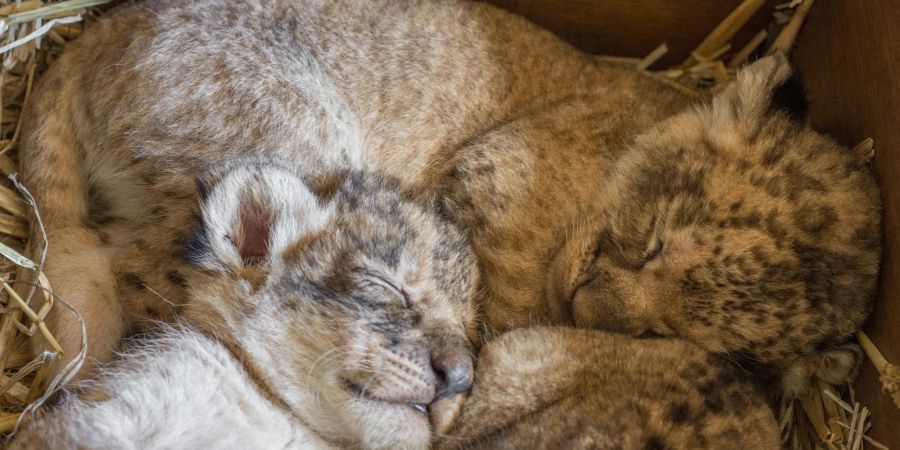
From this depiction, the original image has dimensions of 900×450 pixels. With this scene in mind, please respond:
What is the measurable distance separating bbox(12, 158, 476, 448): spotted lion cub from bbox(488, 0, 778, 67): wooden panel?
5.61 feet

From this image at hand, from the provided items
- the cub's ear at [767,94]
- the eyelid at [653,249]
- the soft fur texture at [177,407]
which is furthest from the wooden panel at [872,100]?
the soft fur texture at [177,407]

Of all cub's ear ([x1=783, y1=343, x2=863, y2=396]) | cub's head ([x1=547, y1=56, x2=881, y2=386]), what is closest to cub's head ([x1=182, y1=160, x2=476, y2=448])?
cub's head ([x1=547, y1=56, x2=881, y2=386])

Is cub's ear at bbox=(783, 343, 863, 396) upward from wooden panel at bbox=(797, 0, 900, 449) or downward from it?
downward

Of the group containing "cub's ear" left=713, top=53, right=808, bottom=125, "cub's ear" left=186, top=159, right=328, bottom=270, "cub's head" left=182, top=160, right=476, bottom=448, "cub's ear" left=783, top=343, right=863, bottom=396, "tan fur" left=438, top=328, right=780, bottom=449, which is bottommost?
"cub's ear" left=783, top=343, right=863, bottom=396

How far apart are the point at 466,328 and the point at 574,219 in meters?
0.60

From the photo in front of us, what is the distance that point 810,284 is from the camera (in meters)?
2.65

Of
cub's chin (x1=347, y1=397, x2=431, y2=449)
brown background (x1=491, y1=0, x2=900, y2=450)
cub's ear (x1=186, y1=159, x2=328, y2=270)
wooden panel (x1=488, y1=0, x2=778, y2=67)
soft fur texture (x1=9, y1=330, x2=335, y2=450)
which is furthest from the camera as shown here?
wooden panel (x1=488, y1=0, x2=778, y2=67)

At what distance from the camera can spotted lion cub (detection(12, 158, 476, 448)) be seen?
250 cm

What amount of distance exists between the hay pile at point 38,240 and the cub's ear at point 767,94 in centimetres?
29

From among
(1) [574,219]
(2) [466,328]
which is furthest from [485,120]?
(2) [466,328]

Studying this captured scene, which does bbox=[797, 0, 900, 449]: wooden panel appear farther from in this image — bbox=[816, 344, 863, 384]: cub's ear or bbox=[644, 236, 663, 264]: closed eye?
bbox=[644, 236, 663, 264]: closed eye

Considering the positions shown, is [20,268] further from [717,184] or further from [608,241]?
[717,184]

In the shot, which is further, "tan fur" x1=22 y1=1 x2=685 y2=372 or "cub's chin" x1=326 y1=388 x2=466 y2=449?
"tan fur" x1=22 y1=1 x2=685 y2=372

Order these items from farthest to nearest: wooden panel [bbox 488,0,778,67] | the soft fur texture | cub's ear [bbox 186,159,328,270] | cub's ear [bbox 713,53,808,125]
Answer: wooden panel [bbox 488,0,778,67]
cub's ear [bbox 713,53,808,125]
cub's ear [bbox 186,159,328,270]
the soft fur texture
